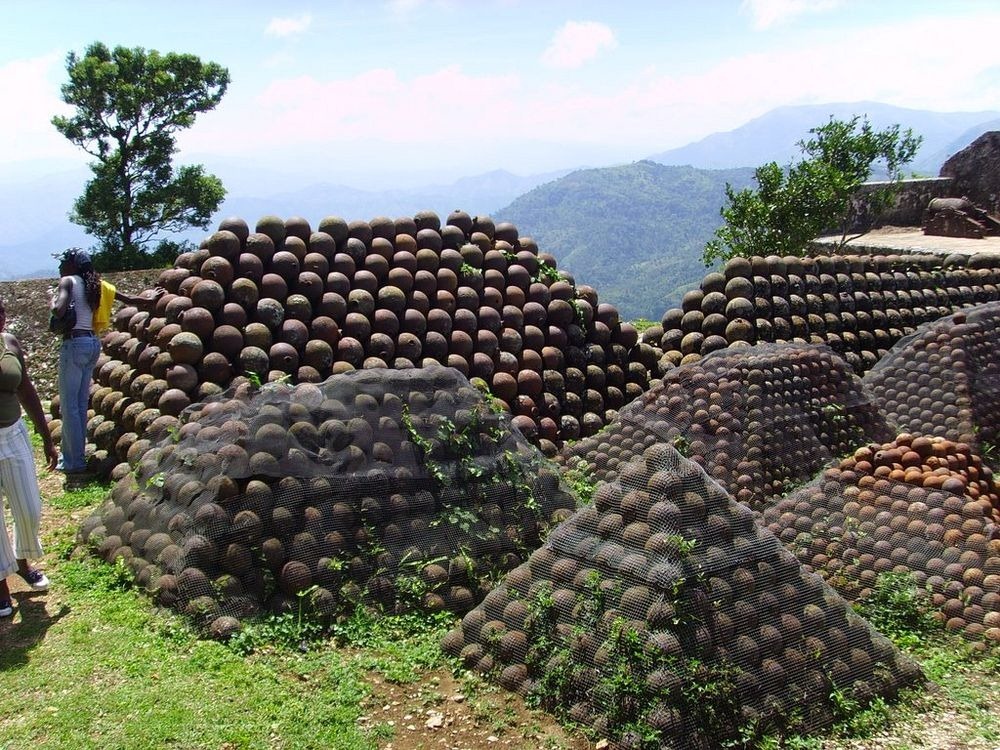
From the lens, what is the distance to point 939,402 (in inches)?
345

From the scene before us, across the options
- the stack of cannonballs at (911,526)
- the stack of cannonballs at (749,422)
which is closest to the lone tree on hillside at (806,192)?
the stack of cannonballs at (749,422)

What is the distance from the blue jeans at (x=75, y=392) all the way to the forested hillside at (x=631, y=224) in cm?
8811

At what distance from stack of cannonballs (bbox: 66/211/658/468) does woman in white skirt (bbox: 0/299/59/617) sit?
2007 mm

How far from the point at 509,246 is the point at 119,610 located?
558 centimetres

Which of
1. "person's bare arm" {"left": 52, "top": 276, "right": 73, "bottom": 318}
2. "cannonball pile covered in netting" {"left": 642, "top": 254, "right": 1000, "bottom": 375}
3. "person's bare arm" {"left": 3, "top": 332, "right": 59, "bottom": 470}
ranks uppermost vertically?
"person's bare arm" {"left": 52, "top": 276, "right": 73, "bottom": 318}

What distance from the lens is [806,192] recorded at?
17.9 metres

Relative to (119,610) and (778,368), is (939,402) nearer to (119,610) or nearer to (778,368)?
(778,368)

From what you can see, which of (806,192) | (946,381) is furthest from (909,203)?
(946,381)

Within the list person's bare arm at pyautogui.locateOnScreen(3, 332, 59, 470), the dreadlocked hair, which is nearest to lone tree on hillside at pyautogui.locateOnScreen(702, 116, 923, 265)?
the dreadlocked hair

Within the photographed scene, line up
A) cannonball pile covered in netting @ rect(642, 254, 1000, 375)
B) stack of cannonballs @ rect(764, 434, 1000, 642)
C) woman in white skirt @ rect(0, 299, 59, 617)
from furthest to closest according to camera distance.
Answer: cannonball pile covered in netting @ rect(642, 254, 1000, 375), stack of cannonballs @ rect(764, 434, 1000, 642), woman in white skirt @ rect(0, 299, 59, 617)

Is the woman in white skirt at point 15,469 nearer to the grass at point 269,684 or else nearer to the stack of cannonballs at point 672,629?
the grass at point 269,684

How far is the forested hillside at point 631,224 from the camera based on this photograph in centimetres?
11875

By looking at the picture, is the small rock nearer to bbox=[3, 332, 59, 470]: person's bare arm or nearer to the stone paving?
bbox=[3, 332, 59, 470]: person's bare arm

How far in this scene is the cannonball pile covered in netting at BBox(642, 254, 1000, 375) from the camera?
9445mm
